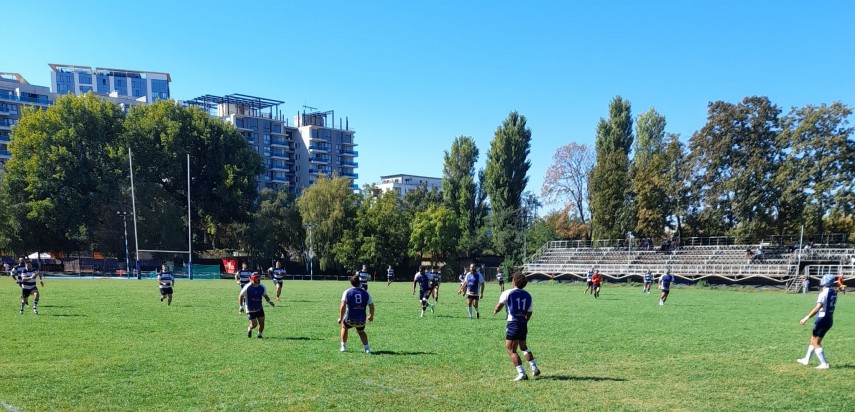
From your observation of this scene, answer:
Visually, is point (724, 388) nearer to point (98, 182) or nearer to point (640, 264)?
point (640, 264)

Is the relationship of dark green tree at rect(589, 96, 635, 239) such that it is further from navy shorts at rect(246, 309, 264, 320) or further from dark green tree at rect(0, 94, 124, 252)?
dark green tree at rect(0, 94, 124, 252)

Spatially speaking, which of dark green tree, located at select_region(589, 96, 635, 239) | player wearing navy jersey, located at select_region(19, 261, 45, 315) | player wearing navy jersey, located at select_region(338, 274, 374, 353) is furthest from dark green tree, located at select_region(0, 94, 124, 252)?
player wearing navy jersey, located at select_region(338, 274, 374, 353)

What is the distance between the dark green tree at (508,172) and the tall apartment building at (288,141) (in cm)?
5341

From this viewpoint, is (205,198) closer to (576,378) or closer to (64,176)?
(64,176)

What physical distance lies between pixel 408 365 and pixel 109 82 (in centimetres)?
13479

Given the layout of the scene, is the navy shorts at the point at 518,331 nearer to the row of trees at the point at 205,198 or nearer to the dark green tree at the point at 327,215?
the row of trees at the point at 205,198

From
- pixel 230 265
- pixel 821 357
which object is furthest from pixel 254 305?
pixel 230 265

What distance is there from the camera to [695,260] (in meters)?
53.2

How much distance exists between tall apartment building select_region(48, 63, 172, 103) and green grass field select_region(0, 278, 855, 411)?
380 ft

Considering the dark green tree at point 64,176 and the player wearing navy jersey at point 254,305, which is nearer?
the player wearing navy jersey at point 254,305

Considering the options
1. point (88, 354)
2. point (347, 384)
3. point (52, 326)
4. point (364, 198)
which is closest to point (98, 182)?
point (364, 198)

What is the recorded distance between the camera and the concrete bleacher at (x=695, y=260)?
45062mm

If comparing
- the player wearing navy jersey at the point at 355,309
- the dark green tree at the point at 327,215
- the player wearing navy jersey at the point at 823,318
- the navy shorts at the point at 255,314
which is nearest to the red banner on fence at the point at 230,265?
the dark green tree at the point at 327,215

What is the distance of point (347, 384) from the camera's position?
10.4 metres
